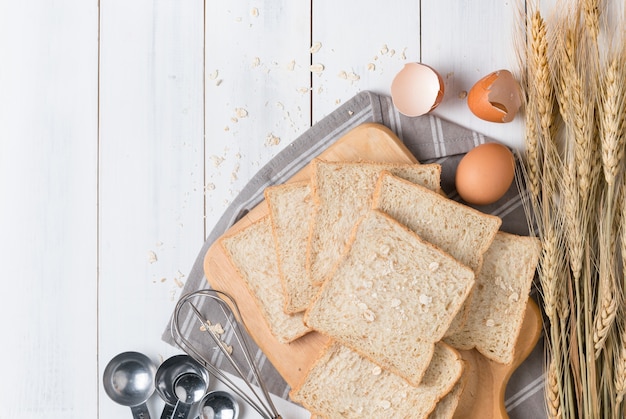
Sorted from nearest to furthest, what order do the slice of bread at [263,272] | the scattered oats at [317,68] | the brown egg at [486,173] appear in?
the brown egg at [486,173] < the slice of bread at [263,272] < the scattered oats at [317,68]

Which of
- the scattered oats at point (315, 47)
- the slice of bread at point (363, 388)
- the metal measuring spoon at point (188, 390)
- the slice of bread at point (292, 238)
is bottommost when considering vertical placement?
the metal measuring spoon at point (188, 390)

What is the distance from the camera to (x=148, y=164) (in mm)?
1737

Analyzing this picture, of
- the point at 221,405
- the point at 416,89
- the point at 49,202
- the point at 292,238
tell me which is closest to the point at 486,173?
the point at 416,89

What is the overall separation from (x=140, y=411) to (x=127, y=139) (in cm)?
78

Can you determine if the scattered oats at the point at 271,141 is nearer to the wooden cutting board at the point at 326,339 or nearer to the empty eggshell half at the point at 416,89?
the wooden cutting board at the point at 326,339

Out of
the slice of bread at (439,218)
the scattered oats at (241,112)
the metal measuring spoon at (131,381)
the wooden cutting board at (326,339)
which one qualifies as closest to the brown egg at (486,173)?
the slice of bread at (439,218)

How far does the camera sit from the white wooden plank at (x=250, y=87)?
1720 mm

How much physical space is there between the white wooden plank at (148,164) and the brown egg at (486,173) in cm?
74

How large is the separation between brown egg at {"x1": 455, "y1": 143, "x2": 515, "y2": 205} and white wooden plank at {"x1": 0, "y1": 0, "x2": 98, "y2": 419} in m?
1.05

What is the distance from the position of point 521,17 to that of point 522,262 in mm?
696

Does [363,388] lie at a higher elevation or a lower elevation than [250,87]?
lower

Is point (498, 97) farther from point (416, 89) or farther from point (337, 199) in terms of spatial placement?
point (337, 199)

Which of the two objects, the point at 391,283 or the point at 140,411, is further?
the point at 140,411

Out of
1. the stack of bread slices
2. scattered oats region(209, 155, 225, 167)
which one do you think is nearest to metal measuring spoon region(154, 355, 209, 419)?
the stack of bread slices
